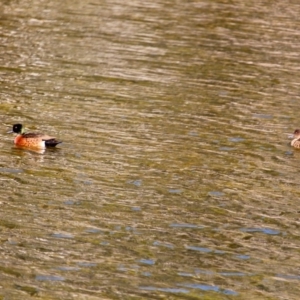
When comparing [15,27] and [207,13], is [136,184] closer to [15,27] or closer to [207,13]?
[15,27]

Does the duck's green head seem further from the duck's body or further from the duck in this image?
the duck's body

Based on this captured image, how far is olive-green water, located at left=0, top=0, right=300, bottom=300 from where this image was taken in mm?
13945

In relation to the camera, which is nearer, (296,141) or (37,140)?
(37,140)

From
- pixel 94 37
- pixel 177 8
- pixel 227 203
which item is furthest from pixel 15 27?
pixel 227 203

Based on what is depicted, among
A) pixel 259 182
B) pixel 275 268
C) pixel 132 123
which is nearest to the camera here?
pixel 275 268

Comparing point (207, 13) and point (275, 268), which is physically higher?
point (207, 13)

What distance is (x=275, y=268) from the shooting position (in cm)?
1441

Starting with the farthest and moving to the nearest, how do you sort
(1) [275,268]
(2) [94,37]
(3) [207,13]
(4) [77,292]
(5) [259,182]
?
(3) [207,13], (2) [94,37], (5) [259,182], (1) [275,268], (4) [77,292]

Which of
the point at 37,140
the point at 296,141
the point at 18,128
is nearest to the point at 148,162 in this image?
the point at 37,140

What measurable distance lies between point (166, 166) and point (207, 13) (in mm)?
20270

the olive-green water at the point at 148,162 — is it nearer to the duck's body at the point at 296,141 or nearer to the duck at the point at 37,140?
the duck at the point at 37,140

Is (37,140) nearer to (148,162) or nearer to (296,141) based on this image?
(148,162)

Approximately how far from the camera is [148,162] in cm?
1925

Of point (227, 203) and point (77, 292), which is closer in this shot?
point (77, 292)
